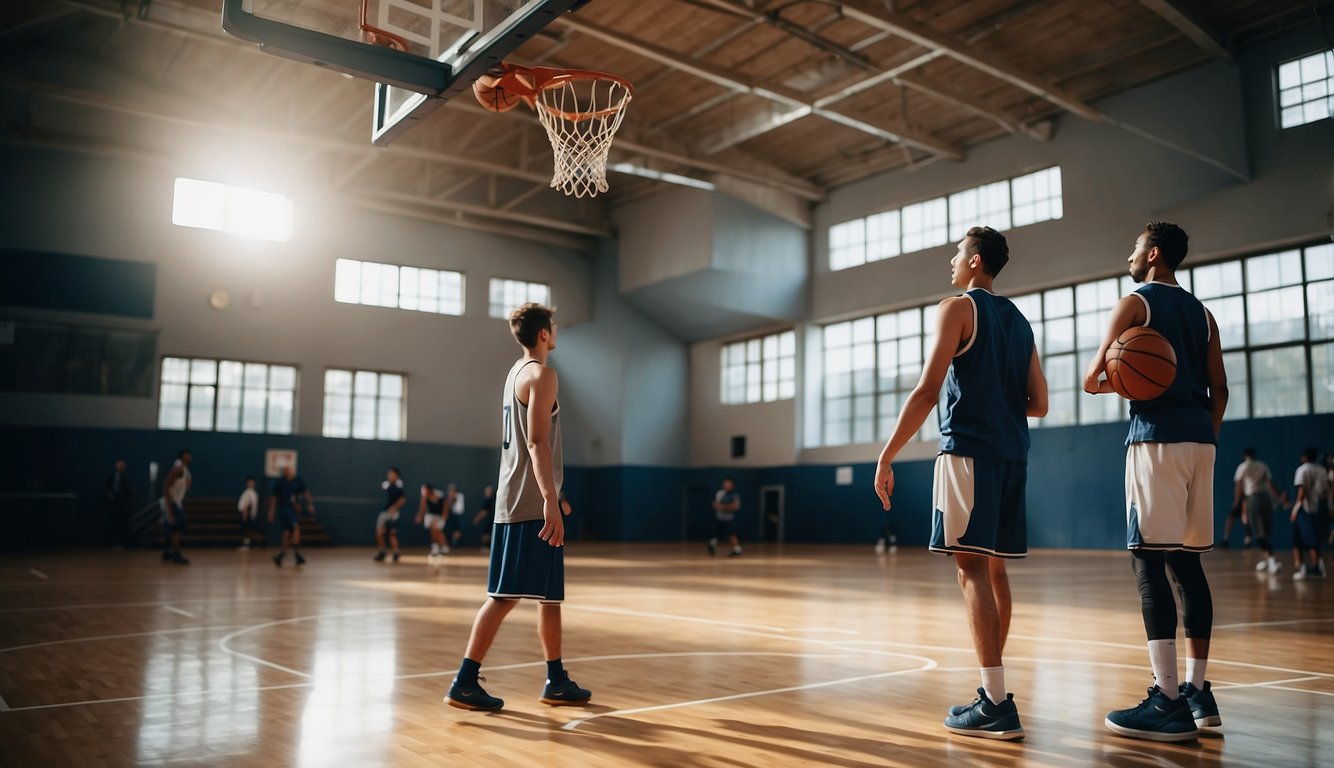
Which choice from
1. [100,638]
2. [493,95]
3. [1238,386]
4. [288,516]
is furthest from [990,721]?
[1238,386]

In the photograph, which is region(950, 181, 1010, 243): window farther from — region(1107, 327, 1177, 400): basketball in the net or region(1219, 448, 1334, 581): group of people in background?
region(1107, 327, 1177, 400): basketball in the net

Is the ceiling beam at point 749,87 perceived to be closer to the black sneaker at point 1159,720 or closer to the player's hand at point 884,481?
the player's hand at point 884,481

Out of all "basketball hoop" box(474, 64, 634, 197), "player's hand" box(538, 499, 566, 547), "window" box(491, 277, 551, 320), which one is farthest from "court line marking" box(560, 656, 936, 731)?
"window" box(491, 277, 551, 320)

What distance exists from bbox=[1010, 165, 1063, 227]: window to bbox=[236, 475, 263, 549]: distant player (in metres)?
18.1

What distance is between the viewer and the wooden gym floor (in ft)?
12.1

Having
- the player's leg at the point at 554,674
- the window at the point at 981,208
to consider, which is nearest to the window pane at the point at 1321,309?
the window at the point at 981,208

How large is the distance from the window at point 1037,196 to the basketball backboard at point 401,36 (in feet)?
62.2

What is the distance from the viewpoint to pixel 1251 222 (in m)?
19.5

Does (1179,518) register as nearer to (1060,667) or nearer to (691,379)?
(1060,667)

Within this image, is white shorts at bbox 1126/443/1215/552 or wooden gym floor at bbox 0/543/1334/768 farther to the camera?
white shorts at bbox 1126/443/1215/552

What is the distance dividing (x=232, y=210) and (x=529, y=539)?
2337 centimetres

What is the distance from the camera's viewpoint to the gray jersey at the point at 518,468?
4641 mm

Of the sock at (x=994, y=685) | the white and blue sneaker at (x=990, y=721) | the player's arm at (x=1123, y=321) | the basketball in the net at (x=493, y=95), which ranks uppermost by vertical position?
the basketball in the net at (x=493, y=95)

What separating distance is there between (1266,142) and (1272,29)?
2.06 meters
